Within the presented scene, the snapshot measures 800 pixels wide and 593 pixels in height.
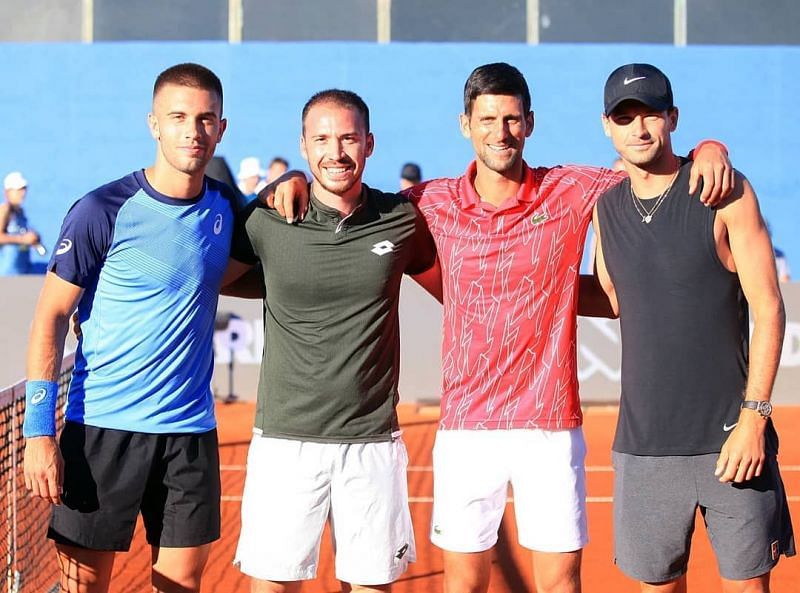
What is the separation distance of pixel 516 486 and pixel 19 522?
3.93 m

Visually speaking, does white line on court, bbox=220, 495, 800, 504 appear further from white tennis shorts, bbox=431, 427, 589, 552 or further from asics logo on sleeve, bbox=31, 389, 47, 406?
asics logo on sleeve, bbox=31, 389, 47, 406

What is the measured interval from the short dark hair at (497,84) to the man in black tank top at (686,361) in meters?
0.36

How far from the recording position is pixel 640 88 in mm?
3902

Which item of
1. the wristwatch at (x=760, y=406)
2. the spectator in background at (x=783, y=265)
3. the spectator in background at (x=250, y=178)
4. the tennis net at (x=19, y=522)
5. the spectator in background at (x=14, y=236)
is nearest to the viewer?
the wristwatch at (x=760, y=406)

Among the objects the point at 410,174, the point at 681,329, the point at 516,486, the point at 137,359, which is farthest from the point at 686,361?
the point at 410,174

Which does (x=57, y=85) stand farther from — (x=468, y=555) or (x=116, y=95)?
(x=468, y=555)

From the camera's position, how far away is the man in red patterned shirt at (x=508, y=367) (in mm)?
4129

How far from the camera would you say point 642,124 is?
395 centimetres

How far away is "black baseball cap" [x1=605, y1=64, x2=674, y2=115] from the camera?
3898 millimetres

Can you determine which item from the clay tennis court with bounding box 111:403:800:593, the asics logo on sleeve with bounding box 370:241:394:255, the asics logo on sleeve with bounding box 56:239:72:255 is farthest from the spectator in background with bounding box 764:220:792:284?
the asics logo on sleeve with bounding box 56:239:72:255

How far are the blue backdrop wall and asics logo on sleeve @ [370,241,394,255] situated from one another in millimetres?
13661

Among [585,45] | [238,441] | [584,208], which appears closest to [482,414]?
[584,208]

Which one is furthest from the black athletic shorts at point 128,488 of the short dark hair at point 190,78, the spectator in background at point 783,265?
the spectator in background at point 783,265

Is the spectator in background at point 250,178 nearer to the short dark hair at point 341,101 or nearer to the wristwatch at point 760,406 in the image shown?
the short dark hair at point 341,101
